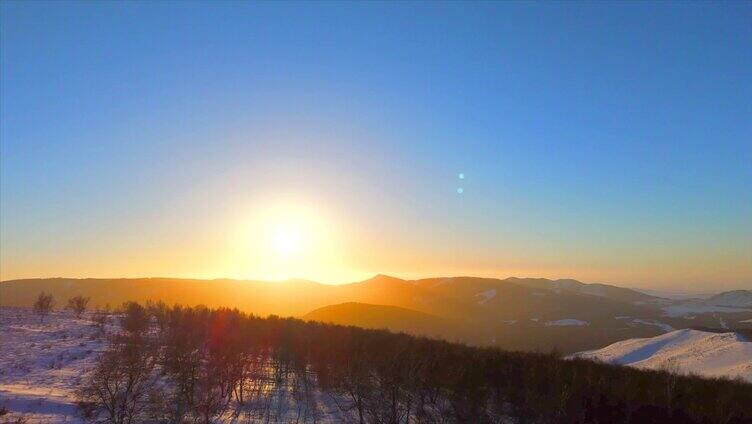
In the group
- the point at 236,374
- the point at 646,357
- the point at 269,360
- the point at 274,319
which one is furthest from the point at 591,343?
the point at 236,374

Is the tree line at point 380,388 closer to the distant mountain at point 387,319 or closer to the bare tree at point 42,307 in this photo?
the bare tree at point 42,307

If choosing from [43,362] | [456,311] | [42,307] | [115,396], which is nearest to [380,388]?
[115,396]

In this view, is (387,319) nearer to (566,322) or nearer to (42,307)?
(566,322)

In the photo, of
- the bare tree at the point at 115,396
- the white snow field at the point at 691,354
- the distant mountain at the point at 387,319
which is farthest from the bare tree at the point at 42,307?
the distant mountain at the point at 387,319

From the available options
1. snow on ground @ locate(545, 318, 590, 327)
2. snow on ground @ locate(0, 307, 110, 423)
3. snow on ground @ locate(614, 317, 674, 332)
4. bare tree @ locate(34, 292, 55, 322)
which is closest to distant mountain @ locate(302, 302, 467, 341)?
snow on ground @ locate(545, 318, 590, 327)

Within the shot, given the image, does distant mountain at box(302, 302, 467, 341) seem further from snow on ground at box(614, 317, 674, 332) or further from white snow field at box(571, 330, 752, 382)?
snow on ground at box(614, 317, 674, 332)

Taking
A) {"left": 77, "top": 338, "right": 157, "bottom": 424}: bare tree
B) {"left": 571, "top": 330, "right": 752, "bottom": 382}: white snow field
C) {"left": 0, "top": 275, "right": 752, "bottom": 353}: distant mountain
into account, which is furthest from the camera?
{"left": 0, "top": 275, "right": 752, "bottom": 353}: distant mountain
